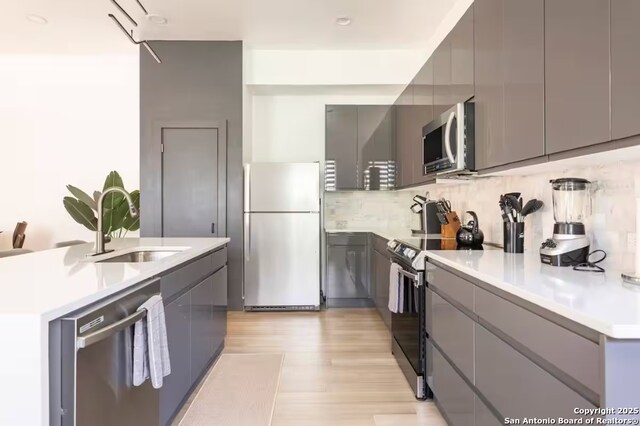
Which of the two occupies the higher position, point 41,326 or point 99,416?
point 41,326

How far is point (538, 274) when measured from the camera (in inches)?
58.9

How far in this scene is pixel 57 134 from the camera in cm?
494

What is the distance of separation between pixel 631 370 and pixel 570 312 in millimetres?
164

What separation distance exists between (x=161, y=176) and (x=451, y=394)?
12.0ft

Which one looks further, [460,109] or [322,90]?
[322,90]

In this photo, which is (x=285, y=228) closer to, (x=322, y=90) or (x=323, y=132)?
(x=323, y=132)

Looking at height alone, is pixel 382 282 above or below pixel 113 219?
below

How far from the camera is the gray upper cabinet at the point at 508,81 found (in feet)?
5.53

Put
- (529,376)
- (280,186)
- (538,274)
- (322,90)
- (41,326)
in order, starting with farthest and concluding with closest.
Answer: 1. (322,90)
2. (280,186)
3. (538,274)
4. (529,376)
5. (41,326)

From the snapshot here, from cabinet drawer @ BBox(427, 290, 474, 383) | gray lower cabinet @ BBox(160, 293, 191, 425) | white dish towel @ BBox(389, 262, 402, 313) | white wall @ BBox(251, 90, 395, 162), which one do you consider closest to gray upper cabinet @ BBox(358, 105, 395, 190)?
white wall @ BBox(251, 90, 395, 162)

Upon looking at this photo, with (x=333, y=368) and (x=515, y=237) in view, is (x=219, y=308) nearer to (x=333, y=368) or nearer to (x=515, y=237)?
(x=333, y=368)

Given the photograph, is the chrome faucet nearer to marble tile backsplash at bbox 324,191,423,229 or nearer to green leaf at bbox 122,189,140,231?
green leaf at bbox 122,189,140,231

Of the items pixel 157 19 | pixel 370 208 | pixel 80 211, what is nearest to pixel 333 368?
pixel 370 208

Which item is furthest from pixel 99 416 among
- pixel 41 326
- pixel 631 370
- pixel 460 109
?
pixel 460 109
